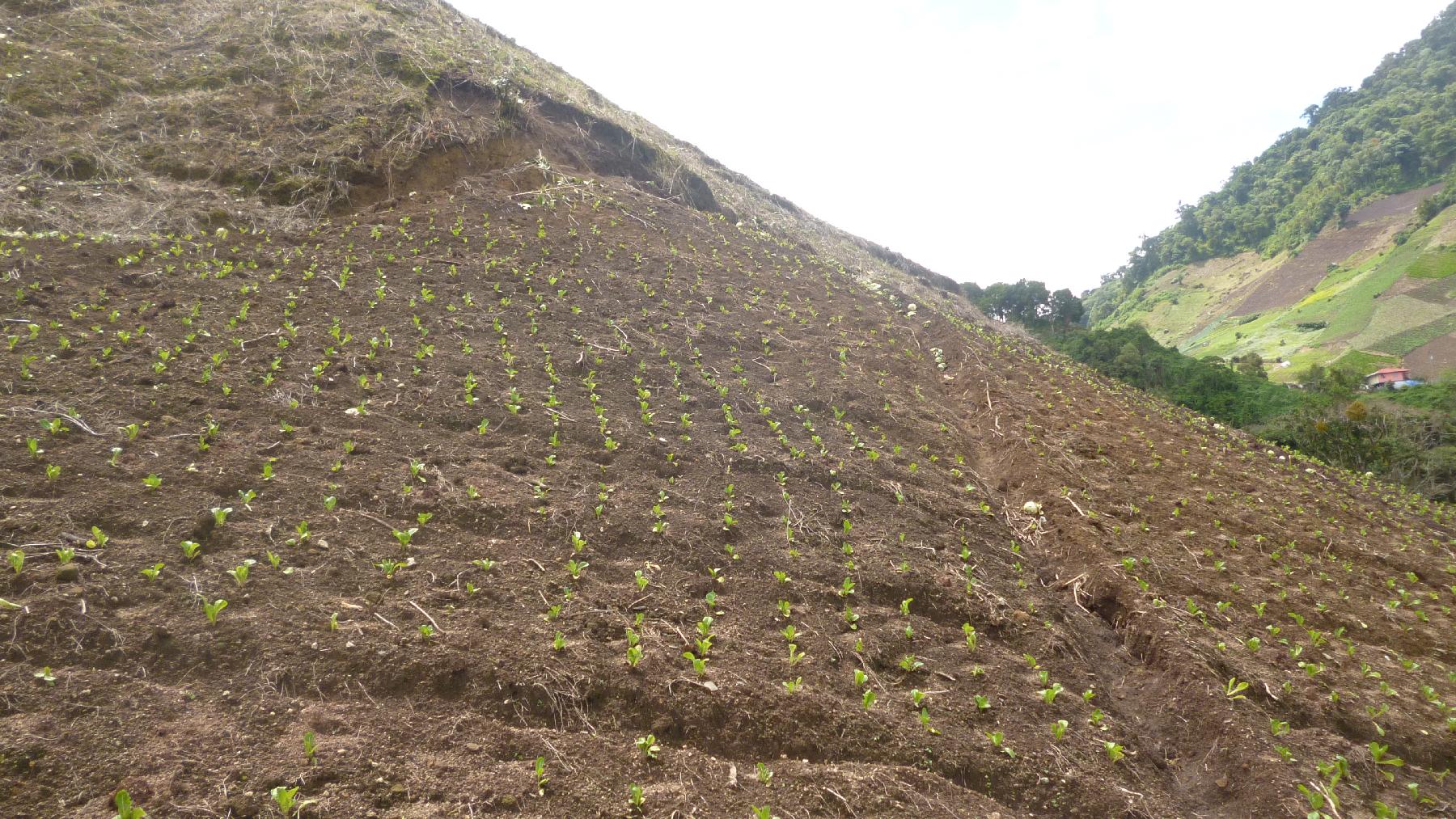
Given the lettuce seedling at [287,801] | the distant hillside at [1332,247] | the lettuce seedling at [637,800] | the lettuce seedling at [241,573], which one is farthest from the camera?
the distant hillside at [1332,247]

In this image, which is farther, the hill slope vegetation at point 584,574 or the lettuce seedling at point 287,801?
the hill slope vegetation at point 584,574

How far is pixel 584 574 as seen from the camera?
457 cm

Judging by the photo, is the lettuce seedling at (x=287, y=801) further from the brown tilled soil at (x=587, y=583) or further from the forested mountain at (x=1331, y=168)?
the forested mountain at (x=1331, y=168)

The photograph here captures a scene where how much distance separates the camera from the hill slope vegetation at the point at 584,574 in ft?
10.5

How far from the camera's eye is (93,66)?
10.4 metres

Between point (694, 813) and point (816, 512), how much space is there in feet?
10.7

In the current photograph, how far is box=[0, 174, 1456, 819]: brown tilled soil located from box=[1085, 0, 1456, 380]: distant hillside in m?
45.3

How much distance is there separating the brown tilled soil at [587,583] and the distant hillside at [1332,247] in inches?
1785

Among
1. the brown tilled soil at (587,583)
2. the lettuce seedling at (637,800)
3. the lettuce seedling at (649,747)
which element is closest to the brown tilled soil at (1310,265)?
the brown tilled soil at (587,583)

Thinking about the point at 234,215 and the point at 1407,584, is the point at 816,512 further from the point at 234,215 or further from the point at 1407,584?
the point at 234,215

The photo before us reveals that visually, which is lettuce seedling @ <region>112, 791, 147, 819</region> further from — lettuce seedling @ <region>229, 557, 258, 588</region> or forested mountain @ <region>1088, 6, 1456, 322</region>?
forested mountain @ <region>1088, 6, 1456, 322</region>

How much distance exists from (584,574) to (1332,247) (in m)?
81.0

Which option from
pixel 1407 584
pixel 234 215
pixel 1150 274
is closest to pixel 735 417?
pixel 234 215

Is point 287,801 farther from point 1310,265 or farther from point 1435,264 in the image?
point 1310,265
